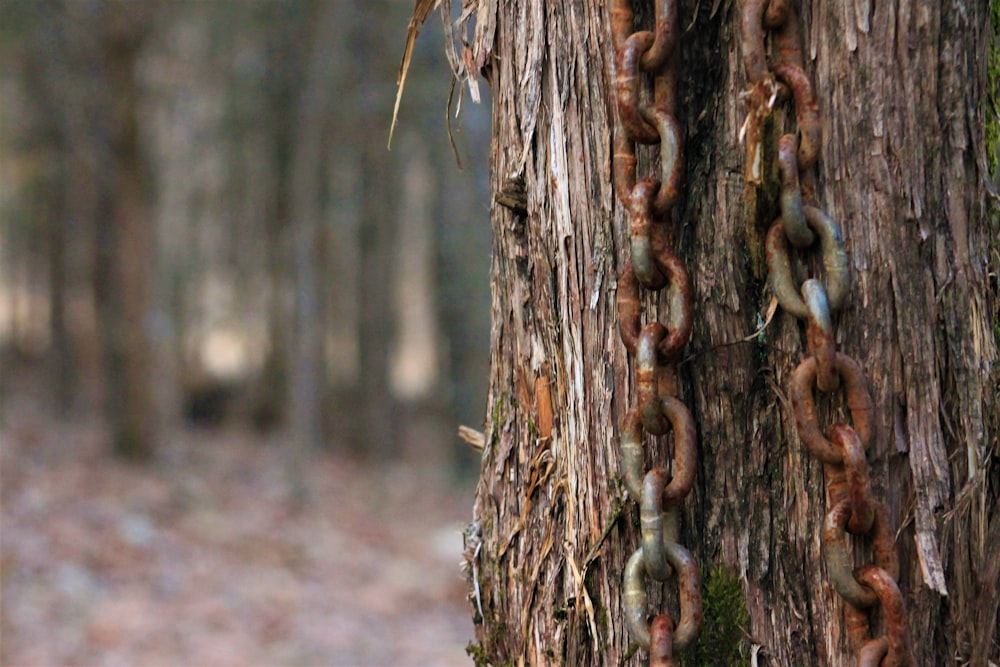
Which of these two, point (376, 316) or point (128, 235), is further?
point (376, 316)

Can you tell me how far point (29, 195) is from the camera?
2144 cm

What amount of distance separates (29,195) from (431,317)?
9.53 metres

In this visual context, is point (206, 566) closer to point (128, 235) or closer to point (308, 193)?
point (128, 235)

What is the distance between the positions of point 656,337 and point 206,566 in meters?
10.1

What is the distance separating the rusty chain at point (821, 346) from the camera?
123 centimetres

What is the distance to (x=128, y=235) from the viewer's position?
1345cm

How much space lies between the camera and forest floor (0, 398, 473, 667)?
324 inches

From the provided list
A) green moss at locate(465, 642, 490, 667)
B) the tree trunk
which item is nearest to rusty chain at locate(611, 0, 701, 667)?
the tree trunk

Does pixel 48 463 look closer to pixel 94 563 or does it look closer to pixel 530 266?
pixel 94 563

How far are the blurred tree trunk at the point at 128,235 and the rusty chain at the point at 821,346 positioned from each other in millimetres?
13264

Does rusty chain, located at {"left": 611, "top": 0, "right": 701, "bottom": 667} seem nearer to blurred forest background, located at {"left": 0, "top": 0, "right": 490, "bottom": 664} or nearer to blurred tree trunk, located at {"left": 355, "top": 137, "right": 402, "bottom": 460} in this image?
blurred forest background, located at {"left": 0, "top": 0, "right": 490, "bottom": 664}

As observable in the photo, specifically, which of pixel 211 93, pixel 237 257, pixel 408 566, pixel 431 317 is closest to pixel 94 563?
pixel 408 566

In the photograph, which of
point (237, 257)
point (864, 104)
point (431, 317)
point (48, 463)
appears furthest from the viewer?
point (237, 257)

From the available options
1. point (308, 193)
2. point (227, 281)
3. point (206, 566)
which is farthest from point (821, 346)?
point (227, 281)
